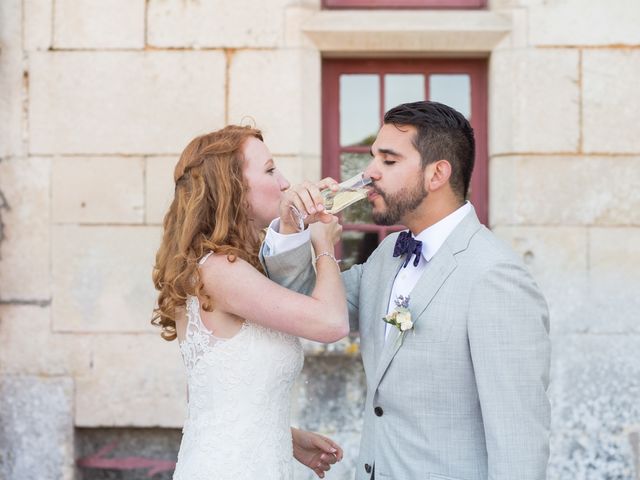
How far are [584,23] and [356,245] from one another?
5.82 feet

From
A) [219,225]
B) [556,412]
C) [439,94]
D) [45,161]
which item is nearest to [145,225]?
[45,161]

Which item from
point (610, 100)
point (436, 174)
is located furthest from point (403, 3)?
point (436, 174)

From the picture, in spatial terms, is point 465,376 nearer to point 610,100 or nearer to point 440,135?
point 440,135

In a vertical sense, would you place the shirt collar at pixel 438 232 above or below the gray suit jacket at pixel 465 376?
above

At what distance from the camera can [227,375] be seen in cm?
285

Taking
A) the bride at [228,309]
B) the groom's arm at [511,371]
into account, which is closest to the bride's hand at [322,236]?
the bride at [228,309]

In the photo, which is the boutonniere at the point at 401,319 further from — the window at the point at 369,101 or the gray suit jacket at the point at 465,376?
the window at the point at 369,101

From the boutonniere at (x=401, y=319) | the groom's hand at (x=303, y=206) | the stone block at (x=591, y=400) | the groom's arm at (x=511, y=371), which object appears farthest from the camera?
the stone block at (x=591, y=400)

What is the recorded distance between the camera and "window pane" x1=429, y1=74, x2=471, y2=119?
16.8 ft

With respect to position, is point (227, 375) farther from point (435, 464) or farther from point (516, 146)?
point (516, 146)

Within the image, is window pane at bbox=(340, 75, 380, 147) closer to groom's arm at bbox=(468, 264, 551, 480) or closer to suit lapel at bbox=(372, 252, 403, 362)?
suit lapel at bbox=(372, 252, 403, 362)

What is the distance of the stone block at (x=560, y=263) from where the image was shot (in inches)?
189

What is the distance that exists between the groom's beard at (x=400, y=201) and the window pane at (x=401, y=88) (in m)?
2.51

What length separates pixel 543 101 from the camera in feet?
15.8
